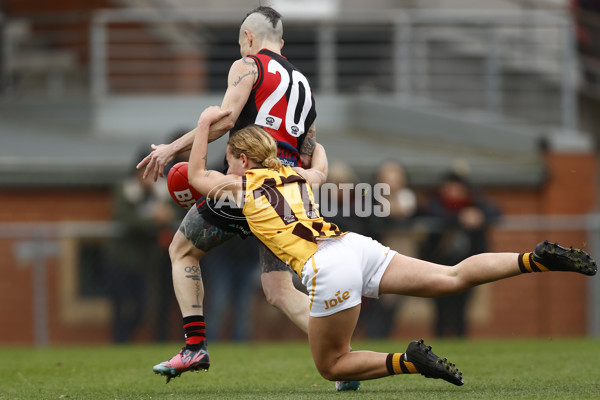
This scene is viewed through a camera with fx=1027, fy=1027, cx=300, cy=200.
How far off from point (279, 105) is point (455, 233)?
17.4ft

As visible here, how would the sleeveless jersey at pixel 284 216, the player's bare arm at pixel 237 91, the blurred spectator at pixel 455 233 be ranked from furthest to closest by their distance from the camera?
1. the blurred spectator at pixel 455 233
2. the player's bare arm at pixel 237 91
3. the sleeveless jersey at pixel 284 216

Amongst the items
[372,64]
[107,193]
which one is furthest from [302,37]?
[107,193]

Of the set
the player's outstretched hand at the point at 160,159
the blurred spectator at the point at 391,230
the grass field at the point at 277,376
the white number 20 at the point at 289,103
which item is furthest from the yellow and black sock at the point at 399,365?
the blurred spectator at the point at 391,230

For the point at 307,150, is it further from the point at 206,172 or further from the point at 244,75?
the point at 206,172

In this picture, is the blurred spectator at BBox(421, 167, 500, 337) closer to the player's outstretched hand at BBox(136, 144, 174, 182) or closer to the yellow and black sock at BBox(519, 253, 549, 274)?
the player's outstretched hand at BBox(136, 144, 174, 182)

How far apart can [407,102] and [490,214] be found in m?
3.80

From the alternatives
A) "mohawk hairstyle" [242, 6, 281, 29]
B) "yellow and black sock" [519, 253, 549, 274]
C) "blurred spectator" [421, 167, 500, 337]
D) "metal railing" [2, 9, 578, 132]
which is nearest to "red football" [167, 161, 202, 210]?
"mohawk hairstyle" [242, 6, 281, 29]

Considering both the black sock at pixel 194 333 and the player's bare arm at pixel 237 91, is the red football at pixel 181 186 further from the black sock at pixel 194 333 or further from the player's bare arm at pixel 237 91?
the black sock at pixel 194 333

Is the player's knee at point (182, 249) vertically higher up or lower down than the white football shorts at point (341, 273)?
higher up

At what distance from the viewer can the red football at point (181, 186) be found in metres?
5.89

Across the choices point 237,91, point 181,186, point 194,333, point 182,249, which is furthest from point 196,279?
point 237,91

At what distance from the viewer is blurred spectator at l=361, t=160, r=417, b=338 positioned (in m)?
10.4

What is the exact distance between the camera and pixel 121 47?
14.8m

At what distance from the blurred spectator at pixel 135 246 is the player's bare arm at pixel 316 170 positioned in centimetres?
458
